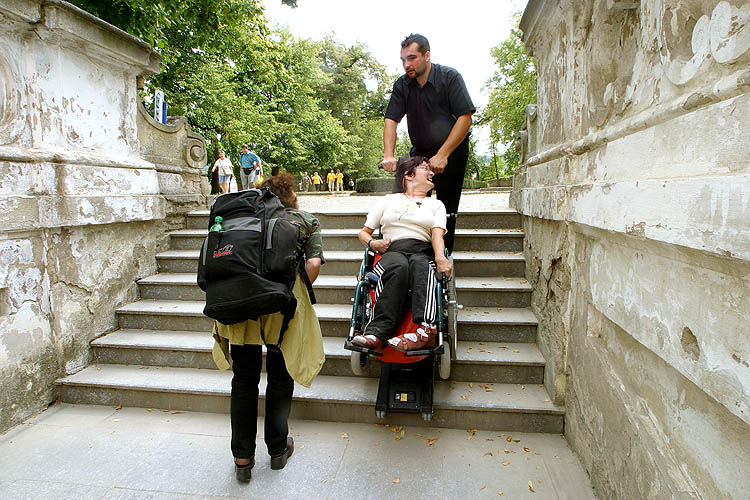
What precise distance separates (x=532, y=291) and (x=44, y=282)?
13.9 ft

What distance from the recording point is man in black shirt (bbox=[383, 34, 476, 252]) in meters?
3.86

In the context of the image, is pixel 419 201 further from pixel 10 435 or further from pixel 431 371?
pixel 10 435

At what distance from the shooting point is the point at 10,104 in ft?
12.0

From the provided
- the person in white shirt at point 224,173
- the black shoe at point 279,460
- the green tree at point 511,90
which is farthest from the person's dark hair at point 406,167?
the green tree at point 511,90

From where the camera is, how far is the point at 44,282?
12.7 feet

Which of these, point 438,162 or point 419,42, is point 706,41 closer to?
point 438,162

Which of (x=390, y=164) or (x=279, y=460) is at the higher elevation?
(x=390, y=164)

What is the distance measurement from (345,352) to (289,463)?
1.07 m

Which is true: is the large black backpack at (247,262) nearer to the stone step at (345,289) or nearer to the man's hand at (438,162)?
the man's hand at (438,162)

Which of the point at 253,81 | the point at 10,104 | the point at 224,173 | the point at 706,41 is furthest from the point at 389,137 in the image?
the point at 253,81

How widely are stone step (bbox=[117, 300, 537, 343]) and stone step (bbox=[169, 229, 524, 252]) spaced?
0.85 metres

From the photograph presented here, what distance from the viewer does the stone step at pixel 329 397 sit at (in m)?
3.37

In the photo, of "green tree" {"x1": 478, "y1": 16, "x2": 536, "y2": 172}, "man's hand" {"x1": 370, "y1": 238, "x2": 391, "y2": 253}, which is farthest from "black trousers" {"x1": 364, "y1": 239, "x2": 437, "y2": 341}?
"green tree" {"x1": 478, "y1": 16, "x2": 536, "y2": 172}

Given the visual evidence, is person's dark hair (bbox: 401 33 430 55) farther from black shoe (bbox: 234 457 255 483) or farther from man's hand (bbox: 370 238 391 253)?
black shoe (bbox: 234 457 255 483)
